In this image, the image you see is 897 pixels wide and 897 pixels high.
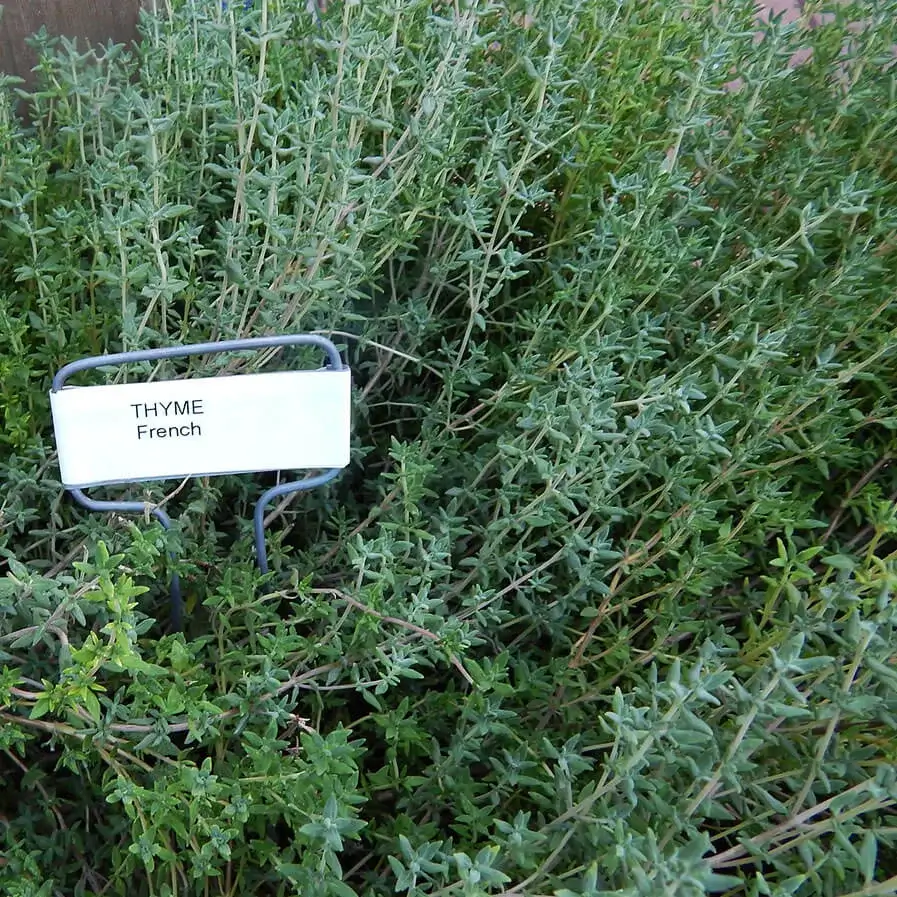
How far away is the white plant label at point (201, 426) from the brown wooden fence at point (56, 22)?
0.91 metres

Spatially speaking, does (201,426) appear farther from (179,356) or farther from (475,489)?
(475,489)

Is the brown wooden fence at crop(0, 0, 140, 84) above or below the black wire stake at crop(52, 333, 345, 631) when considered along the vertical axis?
above

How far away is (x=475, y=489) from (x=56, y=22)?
1.18 metres

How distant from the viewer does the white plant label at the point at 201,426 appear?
105cm

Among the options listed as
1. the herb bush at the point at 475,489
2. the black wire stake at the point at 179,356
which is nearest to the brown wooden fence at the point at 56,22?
the herb bush at the point at 475,489

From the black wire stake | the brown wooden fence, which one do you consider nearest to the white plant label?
the black wire stake

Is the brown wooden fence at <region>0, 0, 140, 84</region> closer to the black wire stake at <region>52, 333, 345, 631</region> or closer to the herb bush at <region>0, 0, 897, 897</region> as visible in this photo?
the herb bush at <region>0, 0, 897, 897</region>

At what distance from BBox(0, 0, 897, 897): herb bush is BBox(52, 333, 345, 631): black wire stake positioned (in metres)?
0.06

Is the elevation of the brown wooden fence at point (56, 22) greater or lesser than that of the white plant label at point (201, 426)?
greater

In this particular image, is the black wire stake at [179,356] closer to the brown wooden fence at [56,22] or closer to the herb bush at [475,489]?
the herb bush at [475,489]

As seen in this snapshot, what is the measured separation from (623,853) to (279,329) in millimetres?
795

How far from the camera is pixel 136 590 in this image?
93cm

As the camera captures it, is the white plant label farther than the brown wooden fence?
No

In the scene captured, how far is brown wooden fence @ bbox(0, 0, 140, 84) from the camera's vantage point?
159 cm
